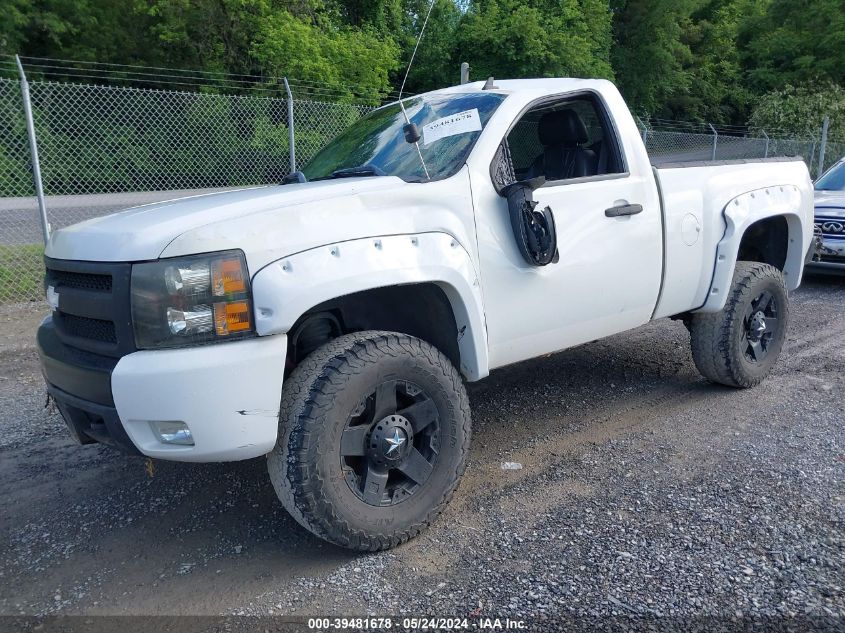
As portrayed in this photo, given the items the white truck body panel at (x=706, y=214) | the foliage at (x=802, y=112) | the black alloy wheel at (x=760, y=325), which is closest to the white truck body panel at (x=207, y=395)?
the white truck body panel at (x=706, y=214)

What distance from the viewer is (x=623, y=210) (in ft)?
13.2

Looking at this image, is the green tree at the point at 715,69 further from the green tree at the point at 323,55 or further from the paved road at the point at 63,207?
the paved road at the point at 63,207

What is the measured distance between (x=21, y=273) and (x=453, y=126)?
6.45 m

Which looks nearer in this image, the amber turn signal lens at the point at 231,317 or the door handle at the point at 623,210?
the amber turn signal lens at the point at 231,317

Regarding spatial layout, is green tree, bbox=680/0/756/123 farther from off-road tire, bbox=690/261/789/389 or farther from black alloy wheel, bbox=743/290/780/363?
off-road tire, bbox=690/261/789/389

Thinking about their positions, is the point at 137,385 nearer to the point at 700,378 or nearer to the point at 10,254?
the point at 700,378

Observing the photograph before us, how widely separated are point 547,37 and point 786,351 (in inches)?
665

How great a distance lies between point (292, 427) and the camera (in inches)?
112

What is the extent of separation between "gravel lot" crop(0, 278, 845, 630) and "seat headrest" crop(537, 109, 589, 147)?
1758 millimetres

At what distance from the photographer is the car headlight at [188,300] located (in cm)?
265

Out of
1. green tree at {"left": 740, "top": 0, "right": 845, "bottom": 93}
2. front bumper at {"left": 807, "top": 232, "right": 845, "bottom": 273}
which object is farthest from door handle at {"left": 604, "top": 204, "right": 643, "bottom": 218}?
green tree at {"left": 740, "top": 0, "right": 845, "bottom": 93}

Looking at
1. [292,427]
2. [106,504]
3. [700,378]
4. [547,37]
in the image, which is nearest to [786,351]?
[700,378]

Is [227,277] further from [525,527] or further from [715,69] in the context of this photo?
[715,69]

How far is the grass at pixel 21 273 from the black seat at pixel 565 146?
609 centimetres
